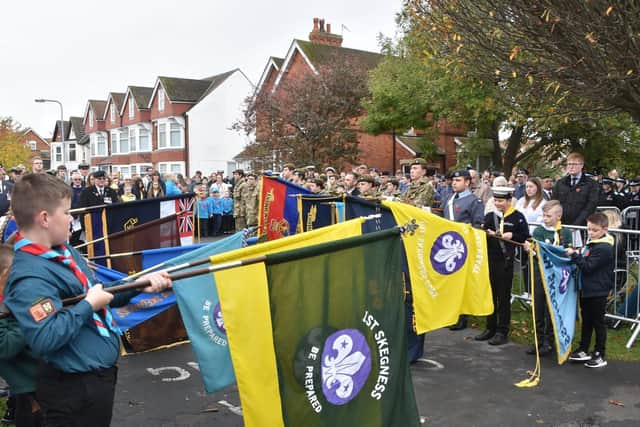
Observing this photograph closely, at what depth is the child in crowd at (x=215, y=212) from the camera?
68.4ft

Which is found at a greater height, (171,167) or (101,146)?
(101,146)

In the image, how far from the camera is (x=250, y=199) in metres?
17.4

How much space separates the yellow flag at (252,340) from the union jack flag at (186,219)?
5200mm

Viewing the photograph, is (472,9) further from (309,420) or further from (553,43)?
(309,420)

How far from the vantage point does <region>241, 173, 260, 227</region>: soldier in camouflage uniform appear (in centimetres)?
1702

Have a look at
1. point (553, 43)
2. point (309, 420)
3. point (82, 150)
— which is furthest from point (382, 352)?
point (82, 150)

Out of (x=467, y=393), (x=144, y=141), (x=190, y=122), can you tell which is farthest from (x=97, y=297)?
(x=144, y=141)

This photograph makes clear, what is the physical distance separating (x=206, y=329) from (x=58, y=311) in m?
1.70

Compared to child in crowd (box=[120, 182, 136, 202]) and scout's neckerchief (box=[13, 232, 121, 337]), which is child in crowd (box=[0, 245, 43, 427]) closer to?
scout's neckerchief (box=[13, 232, 121, 337])

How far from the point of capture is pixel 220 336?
4441 mm

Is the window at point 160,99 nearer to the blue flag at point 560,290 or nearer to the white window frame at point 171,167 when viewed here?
the white window frame at point 171,167

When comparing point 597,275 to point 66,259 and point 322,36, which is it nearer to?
point 66,259

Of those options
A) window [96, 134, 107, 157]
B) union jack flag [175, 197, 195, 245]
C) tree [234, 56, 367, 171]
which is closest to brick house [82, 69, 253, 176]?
window [96, 134, 107, 157]

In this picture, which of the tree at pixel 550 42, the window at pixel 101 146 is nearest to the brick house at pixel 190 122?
the window at pixel 101 146
